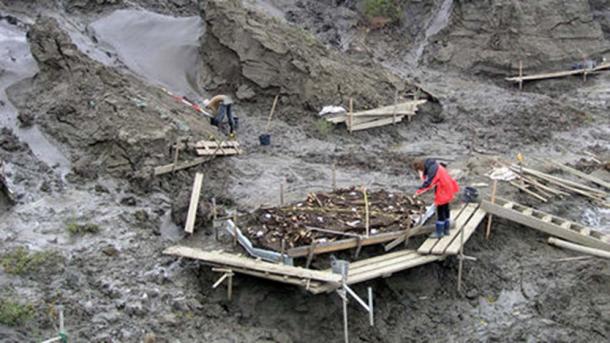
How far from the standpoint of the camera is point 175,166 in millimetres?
11938

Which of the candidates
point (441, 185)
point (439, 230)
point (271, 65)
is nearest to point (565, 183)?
point (439, 230)

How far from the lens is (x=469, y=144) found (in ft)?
51.3

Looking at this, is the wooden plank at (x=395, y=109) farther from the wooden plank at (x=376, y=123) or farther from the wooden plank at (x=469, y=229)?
the wooden plank at (x=469, y=229)

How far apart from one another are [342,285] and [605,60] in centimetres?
1736

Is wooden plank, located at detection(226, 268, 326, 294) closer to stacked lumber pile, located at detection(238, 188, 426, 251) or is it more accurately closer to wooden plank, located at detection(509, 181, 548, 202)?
stacked lumber pile, located at detection(238, 188, 426, 251)

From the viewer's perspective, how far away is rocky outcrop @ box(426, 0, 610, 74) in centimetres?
2122

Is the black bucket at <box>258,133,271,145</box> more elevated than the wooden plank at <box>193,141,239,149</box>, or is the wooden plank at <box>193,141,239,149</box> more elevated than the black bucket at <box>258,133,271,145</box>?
the wooden plank at <box>193,141,239,149</box>

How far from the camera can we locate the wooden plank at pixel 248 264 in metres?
8.38

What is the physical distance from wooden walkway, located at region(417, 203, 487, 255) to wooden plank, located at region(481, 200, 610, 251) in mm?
166

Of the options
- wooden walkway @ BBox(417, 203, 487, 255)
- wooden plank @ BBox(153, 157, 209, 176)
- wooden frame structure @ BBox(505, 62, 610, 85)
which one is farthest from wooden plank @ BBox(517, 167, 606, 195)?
wooden frame structure @ BBox(505, 62, 610, 85)

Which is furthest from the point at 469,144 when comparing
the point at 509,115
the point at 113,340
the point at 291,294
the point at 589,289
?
the point at 113,340

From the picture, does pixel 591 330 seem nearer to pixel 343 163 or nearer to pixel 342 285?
pixel 342 285

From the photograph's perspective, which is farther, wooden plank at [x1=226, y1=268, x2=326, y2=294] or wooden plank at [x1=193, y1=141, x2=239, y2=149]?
wooden plank at [x1=193, y1=141, x2=239, y2=149]

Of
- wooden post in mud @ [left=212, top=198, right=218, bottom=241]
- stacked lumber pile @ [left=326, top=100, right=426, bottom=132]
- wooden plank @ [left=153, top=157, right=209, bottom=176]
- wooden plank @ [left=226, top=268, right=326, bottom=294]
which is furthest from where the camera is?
stacked lumber pile @ [left=326, top=100, right=426, bottom=132]
